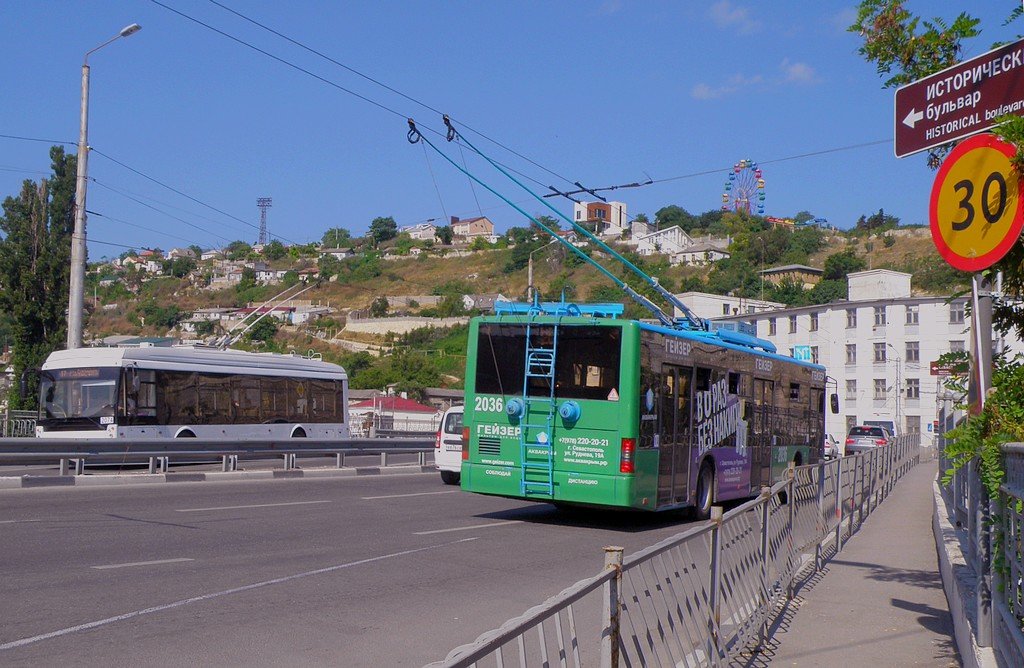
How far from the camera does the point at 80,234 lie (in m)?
27.1

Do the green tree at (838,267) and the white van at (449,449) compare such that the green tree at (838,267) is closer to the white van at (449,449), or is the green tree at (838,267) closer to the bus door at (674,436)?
the white van at (449,449)

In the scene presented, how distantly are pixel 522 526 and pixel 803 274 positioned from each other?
12363cm

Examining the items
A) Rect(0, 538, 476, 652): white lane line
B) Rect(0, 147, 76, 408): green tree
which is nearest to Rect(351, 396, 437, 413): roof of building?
Rect(0, 147, 76, 408): green tree

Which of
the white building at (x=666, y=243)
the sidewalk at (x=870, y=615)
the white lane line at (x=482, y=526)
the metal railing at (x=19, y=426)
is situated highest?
the white building at (x=666, y=243)

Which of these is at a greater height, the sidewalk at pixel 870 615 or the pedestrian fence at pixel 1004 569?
the pedestrian fence at pixel 1004 569

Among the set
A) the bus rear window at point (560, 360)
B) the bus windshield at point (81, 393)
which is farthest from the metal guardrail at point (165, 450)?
the bus rear window at point (560, 360)

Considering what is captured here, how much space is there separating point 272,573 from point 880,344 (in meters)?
67.7

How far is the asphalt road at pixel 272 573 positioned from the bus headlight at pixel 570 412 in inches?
63.7

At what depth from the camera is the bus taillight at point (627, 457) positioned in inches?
560

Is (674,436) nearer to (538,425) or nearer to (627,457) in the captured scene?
(627,457)

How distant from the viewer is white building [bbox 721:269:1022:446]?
69.2m

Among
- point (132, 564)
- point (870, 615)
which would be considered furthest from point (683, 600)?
point (132, 564)

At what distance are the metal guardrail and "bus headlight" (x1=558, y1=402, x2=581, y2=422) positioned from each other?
11513 millimetres

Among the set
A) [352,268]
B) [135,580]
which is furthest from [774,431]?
[352,268]
